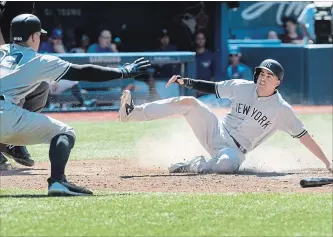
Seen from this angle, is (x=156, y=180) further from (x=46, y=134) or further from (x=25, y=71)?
(x=25, y=71)

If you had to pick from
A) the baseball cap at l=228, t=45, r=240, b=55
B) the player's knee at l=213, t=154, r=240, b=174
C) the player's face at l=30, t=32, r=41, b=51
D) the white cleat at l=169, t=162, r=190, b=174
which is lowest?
the baseball cap at l=228, t=45, r=240, b=55

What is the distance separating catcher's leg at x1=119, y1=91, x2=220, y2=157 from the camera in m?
8.62

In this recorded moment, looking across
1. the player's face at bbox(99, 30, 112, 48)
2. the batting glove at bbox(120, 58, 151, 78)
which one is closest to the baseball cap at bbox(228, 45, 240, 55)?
the player's face at bbox(99, 30, 112, 48)

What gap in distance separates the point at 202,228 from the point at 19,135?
6.34 ft

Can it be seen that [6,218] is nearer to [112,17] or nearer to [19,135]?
[19,135]

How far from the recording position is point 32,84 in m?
6.84

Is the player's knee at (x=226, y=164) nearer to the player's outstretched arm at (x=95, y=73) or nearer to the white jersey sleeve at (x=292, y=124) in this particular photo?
the white jersey sleeve at (x=292, y=124)

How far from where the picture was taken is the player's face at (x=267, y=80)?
8383mm

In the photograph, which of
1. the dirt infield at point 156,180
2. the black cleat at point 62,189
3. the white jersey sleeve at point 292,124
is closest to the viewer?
the black cleat at point 62,189

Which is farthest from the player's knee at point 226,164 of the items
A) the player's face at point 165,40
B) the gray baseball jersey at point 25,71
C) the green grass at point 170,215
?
the player's face at point 165,40

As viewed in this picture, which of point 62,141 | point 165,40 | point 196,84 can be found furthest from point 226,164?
point 165,40

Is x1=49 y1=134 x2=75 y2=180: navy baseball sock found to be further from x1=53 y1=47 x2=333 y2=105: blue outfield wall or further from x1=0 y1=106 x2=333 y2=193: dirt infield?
x1=53 y1=47 x2=333 y2=105: blue outfield wall

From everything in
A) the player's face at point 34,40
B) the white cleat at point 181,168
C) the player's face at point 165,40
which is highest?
the player's face at point 34,40

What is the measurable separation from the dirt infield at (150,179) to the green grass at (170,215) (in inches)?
23.7
